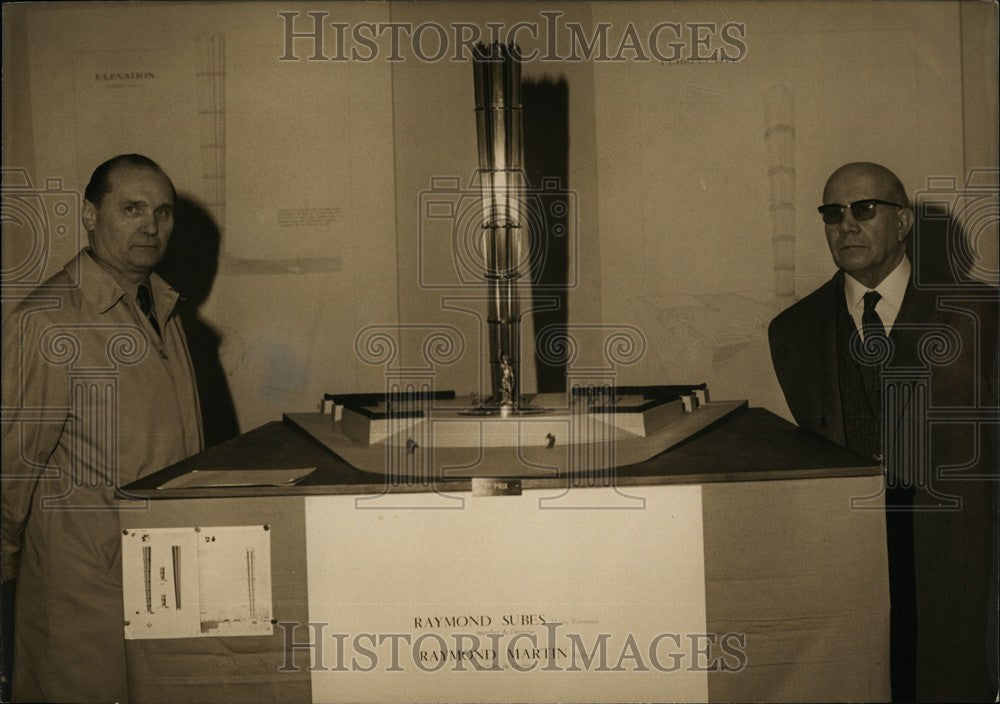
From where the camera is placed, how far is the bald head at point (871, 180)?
1987 mm

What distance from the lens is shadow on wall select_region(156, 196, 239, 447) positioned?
2.00 meters

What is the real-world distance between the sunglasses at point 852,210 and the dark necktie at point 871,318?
17 cm

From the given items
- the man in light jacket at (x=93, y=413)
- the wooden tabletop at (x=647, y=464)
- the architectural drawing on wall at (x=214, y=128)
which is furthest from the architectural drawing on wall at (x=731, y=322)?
the man in light jacket at (x=93, y=413)

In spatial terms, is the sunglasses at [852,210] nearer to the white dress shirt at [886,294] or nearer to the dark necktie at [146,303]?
the white dress shirt at [886,294]

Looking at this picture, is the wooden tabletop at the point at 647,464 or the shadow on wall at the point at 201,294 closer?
the wooden tabletop at the point at 647,464

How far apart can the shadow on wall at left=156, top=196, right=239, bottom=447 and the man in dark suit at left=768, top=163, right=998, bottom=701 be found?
1254mm

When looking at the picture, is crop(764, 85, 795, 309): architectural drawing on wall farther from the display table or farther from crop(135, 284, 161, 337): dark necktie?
crop(135, 284, 161, 337): dark necktie

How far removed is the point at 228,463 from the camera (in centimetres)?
192

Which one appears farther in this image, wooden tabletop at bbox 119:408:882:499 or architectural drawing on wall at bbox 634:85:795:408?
architectural drawing on wall at bbox 634:85:795:408

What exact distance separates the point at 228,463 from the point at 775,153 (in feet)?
4.36

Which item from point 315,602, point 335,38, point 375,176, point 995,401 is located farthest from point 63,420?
point 995,401

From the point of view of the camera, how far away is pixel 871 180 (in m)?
1.99

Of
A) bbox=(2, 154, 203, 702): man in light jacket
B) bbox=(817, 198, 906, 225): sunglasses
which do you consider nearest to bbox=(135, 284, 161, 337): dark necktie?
bbox=(2, 154, 203, 702): man in light jacket

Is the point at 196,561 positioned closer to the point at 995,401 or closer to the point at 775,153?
the point at 775,153
